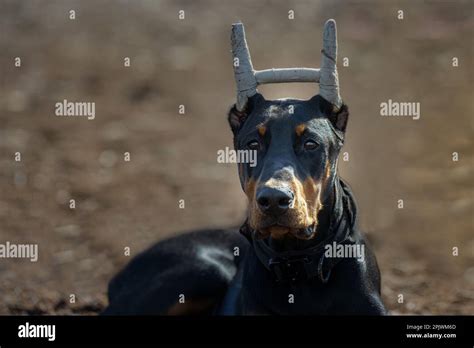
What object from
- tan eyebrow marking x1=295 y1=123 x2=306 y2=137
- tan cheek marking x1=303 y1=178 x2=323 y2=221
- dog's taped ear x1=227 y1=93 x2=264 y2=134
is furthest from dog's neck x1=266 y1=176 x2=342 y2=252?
dog's taped ear x1=227 y1=93 x2=264 y2=134

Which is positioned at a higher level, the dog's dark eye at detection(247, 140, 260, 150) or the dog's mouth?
the dog's dark eye at detection(247, 140, 260, 150)

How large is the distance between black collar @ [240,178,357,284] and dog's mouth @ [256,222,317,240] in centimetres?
15

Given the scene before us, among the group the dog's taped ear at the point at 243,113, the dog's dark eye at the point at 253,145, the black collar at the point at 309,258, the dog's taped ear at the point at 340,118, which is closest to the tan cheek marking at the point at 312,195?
the black collar at the point at 309,258

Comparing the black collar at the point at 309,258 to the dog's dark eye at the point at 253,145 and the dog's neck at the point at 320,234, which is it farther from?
the dog's dark eye at the point at 253,145

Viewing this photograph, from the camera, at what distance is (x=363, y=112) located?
603 inches

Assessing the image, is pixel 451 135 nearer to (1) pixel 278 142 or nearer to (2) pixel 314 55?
(2) pixel 314 55

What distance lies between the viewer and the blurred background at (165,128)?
1234 cm

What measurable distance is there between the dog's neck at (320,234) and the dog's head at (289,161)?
Result: 95mm

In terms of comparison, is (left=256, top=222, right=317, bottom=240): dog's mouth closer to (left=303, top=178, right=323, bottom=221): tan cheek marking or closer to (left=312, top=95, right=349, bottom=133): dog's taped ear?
(left=303, top=178, right=323, bottom=221): tan cheek marking

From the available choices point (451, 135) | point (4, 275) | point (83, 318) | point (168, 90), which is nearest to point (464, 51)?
point (451, 135)

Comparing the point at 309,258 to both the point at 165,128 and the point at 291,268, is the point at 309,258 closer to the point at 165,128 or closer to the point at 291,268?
the point at 291,268

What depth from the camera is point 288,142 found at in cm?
751

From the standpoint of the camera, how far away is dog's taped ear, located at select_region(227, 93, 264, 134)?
7938 millimetres

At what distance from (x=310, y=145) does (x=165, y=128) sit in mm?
9747
